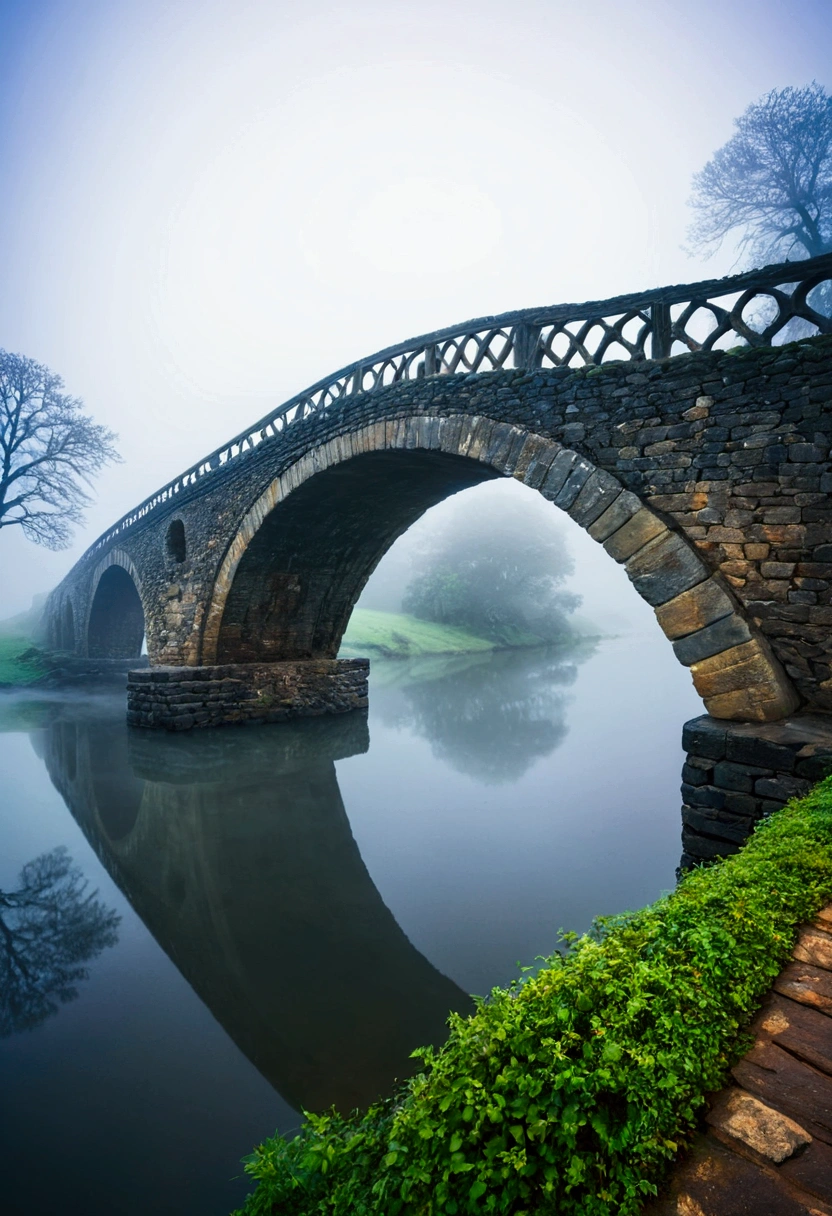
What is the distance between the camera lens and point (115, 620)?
1126 inches

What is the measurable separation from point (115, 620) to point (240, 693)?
1815 cm

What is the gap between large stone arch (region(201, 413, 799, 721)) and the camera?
5766 mm

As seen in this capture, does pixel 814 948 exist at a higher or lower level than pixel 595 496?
lower

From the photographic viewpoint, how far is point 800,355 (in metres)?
5.46

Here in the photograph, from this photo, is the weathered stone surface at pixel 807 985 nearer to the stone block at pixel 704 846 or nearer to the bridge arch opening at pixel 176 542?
the stone block at pixel 704 846

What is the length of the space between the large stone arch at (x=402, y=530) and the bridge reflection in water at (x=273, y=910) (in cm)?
380

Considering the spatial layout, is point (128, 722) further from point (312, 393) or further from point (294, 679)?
point (312, 393)

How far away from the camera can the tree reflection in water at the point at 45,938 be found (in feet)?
13.0

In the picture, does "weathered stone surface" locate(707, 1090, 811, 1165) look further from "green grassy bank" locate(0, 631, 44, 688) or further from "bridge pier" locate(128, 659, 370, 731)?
"green grassy bank" locate(0, 631, 44, 688)

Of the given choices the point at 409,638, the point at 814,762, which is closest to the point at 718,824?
the point at 814,762

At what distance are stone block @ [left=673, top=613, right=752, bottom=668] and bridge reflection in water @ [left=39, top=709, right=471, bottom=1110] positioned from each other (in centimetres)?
372

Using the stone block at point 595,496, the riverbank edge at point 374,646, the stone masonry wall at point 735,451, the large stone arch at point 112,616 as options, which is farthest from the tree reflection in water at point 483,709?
the large stone arch at point 112,616

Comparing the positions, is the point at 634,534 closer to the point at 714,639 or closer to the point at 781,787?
the point at 714,639

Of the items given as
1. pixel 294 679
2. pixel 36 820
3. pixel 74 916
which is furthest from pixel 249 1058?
pixel 294 679
